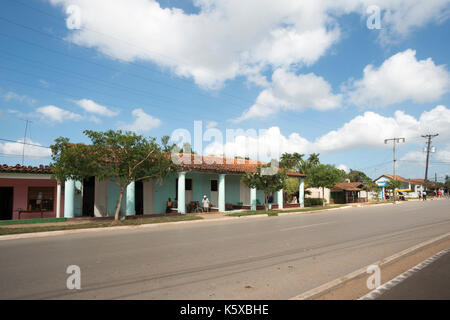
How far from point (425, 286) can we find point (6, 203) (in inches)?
747

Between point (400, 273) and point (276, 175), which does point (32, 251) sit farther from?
point (276, 175)

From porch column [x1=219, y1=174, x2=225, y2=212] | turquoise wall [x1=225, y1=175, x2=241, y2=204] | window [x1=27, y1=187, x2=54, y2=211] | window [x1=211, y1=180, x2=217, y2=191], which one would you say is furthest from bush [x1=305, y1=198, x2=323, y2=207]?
window [x1=27, y1=187, x2=54, y2=211]

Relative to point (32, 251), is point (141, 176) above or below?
above

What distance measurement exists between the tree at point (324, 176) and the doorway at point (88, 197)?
23123mm

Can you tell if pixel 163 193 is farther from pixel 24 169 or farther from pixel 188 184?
pixel 24 169

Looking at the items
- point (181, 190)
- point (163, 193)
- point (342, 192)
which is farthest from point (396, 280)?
point (342, 192)

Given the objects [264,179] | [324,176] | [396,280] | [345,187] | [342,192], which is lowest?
[396,280]

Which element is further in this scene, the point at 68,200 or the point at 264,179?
the point at 264,179

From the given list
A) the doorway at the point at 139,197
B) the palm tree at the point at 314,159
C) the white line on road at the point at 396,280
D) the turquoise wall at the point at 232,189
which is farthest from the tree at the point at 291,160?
the white line on road at the point at 396,280

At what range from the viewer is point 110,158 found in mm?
14797
